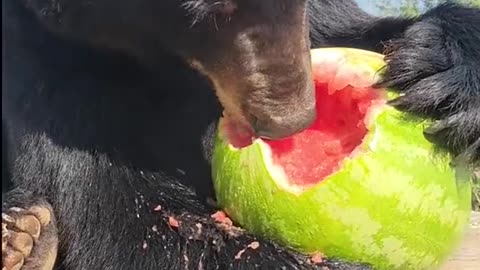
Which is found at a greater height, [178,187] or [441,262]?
[178,187]

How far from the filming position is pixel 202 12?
1553 millimetres

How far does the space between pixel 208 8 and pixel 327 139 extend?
1.02ft

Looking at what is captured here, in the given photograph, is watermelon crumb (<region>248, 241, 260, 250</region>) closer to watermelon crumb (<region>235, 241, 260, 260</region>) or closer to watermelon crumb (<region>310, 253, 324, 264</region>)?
watermelon crumb (<region>235, 241, 260, 260</region>)

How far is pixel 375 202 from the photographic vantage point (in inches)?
54.2

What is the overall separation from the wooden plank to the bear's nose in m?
0.58

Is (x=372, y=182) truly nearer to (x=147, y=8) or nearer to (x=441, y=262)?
(x=441, y=262)

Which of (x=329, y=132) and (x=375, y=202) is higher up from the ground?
(x=329, y=132)

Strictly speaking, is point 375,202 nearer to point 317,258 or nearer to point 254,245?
point 317,258

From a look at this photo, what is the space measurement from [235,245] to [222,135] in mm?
211

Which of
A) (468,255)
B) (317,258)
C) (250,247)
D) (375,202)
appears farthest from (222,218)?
(468,255)

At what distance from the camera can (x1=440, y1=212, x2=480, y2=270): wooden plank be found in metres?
1.98

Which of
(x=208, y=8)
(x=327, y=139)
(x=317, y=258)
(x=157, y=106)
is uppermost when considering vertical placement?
(x=208, y=8)

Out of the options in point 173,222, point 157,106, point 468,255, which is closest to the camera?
point 173,222

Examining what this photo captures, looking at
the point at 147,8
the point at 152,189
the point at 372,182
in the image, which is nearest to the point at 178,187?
the point at 152,189
